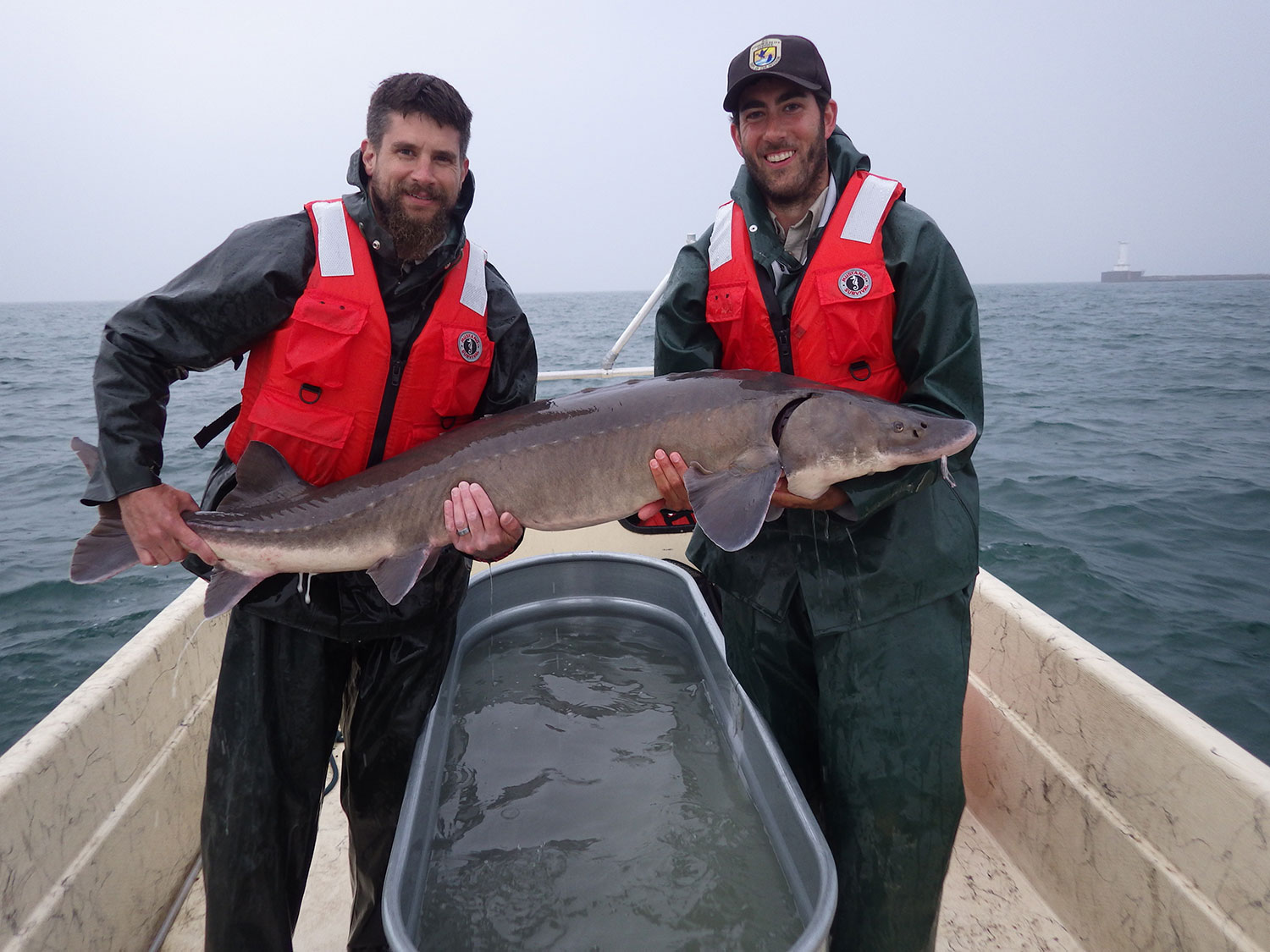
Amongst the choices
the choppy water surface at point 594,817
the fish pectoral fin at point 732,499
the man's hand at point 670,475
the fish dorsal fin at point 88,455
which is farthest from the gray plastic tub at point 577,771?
the fish dorsal fin at point 88,455

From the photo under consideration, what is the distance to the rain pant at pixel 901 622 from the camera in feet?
8.38

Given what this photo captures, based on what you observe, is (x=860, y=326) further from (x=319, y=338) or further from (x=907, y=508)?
(x=319, y=338)

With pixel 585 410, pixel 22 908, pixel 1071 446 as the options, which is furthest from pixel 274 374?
pixel 1071 446

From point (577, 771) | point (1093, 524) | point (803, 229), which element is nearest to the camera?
point (803, 229)

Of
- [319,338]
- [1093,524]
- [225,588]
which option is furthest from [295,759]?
[1093,524]

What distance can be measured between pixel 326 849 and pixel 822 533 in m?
2.81

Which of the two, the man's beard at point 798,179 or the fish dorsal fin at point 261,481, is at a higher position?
the man's beard at point 798,179

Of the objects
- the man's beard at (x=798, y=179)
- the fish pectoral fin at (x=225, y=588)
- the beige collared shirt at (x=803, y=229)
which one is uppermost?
the man's beard at (x=798, y=179)

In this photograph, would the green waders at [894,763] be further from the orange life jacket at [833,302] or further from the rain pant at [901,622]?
the orange life jacket at [833,302]

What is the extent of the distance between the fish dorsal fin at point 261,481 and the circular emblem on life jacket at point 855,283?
209 cm

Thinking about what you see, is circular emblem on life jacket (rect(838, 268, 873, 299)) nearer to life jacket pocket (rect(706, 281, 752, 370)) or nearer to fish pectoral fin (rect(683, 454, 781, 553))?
life jacket pocket (rect(706, 281, 752, 370))

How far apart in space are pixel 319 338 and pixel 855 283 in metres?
1.91

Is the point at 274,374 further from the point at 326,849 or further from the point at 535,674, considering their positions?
the point at 326,849

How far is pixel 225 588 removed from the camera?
2.72 meters
